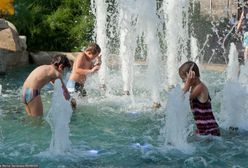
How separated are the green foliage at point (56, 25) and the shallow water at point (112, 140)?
6.57 meters

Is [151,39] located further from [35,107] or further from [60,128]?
[60,128]

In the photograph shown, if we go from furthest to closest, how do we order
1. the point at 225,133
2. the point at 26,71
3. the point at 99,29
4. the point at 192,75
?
1. the point at 26,71
2. the point at 99,29
3. the point at 225,133
4. the point at 192,75

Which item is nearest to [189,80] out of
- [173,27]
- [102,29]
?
[173,27]

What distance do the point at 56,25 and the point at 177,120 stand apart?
1021cm

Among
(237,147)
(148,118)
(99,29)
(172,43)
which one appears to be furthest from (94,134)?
(99,29)

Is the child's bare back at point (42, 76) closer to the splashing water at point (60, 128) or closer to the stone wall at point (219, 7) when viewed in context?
the splashing water at point (60, 128)

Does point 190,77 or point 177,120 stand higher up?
point 190,77

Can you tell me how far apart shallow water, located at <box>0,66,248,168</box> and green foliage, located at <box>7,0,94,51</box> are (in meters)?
6.57

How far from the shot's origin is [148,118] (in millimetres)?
7645

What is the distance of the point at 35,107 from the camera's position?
7.15 meters

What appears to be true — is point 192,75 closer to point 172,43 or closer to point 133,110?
point 133,110

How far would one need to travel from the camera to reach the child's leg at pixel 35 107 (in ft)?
23.4

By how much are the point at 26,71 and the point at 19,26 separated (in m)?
3.16

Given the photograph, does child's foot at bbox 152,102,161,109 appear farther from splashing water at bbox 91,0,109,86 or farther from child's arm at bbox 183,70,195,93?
splashing water at bbox 91,0,109,86
